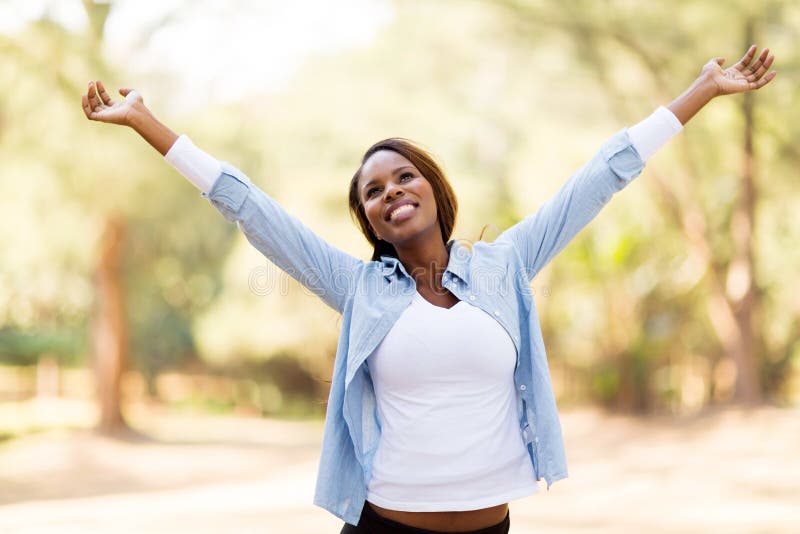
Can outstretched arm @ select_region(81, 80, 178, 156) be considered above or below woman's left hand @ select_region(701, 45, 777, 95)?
below

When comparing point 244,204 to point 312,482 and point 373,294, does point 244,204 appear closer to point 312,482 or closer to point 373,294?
point 373,294

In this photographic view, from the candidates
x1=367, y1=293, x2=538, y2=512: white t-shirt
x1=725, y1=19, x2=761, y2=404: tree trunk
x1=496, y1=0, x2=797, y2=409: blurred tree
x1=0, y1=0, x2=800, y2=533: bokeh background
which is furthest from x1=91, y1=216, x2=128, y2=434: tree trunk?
x1=367, y1=293, x2=538, y2=512: white t-shirt

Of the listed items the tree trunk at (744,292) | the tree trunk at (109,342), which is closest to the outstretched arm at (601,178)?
the tree trunk at (744,292)

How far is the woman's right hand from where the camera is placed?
1.93 metres

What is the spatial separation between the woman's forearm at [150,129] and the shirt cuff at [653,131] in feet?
3.43

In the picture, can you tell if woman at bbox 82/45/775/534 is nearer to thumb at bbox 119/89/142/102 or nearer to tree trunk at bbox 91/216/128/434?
thumb at bbox 119/89/142/102

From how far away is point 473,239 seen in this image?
649cm

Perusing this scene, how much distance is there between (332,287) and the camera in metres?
2.00

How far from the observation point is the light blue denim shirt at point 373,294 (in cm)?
192

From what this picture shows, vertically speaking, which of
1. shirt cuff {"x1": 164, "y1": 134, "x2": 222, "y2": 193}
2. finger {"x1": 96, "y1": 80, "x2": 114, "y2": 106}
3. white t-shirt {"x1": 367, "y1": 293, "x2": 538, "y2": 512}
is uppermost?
finger {"x1": 96, "y1": 80, "x2": 114, "y2": 106}

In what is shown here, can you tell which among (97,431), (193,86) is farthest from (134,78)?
(97,431)

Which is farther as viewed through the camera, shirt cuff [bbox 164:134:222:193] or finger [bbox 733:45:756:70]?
finger [bbox 733:45:756:70]

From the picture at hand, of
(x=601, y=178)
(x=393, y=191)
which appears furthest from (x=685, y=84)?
(x=393, y=191)

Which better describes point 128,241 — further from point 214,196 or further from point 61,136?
point 214,196
